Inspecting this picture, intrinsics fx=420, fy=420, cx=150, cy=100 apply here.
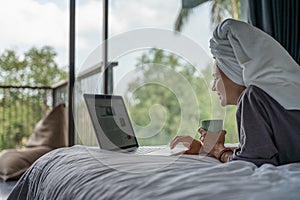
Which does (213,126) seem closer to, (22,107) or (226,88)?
(226,88)

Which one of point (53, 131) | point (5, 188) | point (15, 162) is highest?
point (53, 131)

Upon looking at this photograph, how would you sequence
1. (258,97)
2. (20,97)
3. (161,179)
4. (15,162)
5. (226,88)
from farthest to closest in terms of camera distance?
(20,97) → (15,162) → (226,88) → (258,97) → (161,179)

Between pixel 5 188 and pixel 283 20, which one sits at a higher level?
pixel 283 20

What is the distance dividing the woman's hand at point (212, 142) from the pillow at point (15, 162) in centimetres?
276

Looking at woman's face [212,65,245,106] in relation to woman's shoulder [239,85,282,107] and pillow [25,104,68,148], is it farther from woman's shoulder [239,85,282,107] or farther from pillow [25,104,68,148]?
pillow [25,104,68,148]

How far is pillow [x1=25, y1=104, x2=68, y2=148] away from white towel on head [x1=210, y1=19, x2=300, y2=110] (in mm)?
3162

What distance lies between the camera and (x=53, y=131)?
4.36 meters

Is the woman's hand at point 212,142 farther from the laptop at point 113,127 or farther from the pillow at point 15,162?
the pillow at point 15,162

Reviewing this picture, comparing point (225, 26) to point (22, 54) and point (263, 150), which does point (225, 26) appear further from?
point (22, 54)

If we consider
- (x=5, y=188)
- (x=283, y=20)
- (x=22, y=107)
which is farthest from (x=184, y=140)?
(x=22, y=107)

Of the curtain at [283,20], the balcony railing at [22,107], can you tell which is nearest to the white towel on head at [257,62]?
the curtain at [283,20]

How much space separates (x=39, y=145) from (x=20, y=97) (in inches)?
37.8

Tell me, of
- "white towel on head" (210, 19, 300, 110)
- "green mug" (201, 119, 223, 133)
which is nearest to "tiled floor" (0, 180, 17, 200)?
"green mug" (201, 119, 223, 133)

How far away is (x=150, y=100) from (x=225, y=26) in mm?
3996
